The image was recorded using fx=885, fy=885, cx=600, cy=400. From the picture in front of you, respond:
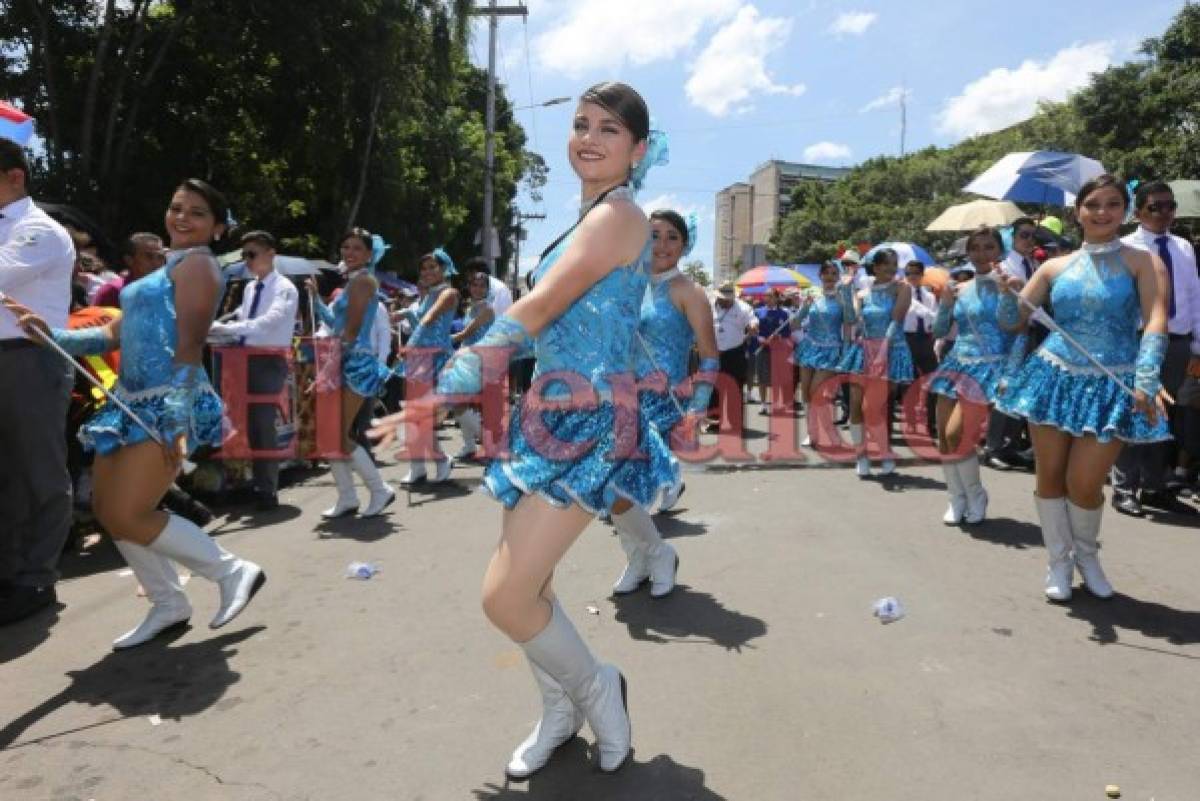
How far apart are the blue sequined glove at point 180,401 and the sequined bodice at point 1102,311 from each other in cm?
406

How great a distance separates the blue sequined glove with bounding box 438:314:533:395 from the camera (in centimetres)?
A: 233

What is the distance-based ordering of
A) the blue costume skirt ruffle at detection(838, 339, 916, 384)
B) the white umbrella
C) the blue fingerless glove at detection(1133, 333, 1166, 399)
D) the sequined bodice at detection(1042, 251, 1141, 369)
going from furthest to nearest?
the white umbrella → the blue costume skirt ruffle at detection(838, 339, 916, 384) → the sequined bodice at detection(1042, 251, 1141, 369) → the blue fingerless glove at detection(1133, 333, 1166, 399)

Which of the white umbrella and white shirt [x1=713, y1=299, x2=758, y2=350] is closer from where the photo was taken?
white shirt [x1=713, y1=299, x2=758, y2=350]

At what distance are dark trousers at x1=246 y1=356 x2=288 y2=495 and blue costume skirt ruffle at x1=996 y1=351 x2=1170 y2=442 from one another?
5241 millimetres

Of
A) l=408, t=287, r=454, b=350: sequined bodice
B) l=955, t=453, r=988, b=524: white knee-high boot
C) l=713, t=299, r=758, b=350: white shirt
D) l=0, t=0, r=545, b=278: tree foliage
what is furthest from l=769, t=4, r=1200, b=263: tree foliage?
l=408, t=287, r=454, b=350: sequined bodice

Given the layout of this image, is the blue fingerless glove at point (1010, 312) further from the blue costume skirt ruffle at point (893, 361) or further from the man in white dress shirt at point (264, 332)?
the man in white dress shirt at point (264, 332)

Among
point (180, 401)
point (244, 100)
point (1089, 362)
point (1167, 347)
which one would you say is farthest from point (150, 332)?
point (244, 100)

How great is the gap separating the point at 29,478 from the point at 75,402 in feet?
4.32

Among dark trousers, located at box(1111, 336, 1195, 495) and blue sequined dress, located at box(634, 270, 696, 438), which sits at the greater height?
blue sequined dress, located at box(634, 270, 696, 438)

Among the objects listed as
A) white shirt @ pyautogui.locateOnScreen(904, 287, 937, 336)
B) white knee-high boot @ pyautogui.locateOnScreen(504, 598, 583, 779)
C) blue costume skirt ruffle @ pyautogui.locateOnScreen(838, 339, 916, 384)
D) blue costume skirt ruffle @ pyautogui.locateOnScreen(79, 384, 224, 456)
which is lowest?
white knee-high boot @ pyautogui.locateOnScreen(504, 598, 583, 779)

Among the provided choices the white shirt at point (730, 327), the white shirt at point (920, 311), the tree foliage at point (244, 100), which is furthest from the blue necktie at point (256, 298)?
the tree foliage at point (244, 100)

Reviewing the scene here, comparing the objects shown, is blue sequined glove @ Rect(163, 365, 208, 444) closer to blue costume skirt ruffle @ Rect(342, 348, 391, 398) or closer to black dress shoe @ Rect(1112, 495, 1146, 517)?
blue costume skirt ruffle @ Rect(342, 348, 391, 398)

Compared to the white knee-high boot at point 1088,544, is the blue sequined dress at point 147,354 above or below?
above

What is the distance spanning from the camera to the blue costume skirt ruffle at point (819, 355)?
8594mm
